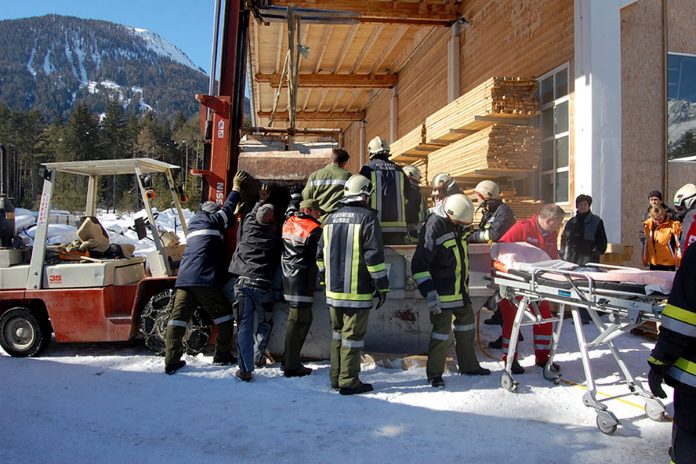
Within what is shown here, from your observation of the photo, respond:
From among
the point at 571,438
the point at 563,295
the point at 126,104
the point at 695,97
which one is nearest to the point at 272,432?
the point at 571,438

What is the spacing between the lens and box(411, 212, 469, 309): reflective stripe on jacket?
4.63 m

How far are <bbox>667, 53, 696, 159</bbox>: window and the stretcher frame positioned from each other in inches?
177

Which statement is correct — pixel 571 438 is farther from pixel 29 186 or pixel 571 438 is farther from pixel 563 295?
pixel 29 186

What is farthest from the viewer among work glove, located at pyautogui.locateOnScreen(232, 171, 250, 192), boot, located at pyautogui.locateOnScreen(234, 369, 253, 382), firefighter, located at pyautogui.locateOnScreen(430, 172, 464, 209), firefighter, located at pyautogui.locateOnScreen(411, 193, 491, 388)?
firefighter, located at pyautogui.locateOnScreen(430, 172, 464, 209)

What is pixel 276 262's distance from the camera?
17.1 feet

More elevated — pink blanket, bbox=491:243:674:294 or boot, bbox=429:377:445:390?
pink blanket, bbox=491:243:674:294

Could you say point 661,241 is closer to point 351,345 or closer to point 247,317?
point 351,345

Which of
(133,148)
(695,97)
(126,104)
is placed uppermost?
(126,104)

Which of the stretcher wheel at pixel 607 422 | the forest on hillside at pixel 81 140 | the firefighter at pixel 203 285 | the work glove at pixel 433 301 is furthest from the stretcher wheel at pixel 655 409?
the forest on hillside at pixel 81 140

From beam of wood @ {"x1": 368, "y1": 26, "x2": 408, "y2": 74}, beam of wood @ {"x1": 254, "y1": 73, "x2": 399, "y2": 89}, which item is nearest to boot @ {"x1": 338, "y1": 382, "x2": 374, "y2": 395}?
beam of wood @ {"x1": 368, "y1": 26, "x2": 408, "y2": 74}

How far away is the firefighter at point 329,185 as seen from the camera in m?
5.27

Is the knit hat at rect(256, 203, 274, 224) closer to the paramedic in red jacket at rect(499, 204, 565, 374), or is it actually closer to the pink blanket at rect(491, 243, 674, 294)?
the pink blanket at rect(491, 243, 674, 294)

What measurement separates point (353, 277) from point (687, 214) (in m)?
3.49

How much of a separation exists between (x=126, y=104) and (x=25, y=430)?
698 feet
